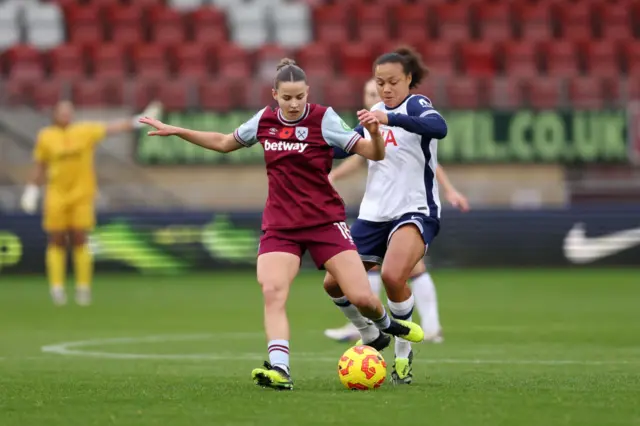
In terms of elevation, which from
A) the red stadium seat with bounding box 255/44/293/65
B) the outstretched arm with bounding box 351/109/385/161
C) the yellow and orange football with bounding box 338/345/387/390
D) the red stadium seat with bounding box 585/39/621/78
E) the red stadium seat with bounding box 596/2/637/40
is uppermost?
the red stadium seat with bounding box 596/2/637/40

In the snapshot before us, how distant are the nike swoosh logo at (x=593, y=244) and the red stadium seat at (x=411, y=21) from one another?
20.4ft

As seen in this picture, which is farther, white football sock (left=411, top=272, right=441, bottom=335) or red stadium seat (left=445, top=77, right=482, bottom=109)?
red stadium seat (left=445, top=77, right=482, bottom=109)

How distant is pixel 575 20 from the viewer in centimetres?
2642

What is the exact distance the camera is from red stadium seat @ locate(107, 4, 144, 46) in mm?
25770

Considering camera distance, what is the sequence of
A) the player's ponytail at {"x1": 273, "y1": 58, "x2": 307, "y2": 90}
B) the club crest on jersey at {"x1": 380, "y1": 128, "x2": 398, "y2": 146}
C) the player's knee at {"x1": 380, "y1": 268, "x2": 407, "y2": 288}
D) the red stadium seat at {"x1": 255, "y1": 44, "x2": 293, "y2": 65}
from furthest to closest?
the red stadium seat at {"x1": 255, "y1": 44, "x2": 293, "y2": 65} < the club crest on jersey at {"x1": 380, "y1": 128, "x2": 398, "y2": 146} < the player's knee at {"x1": 380, "y1": 268, "x2": 407, "y2": 288} < the player's ponytail at {"x1": 273, "y1": 58, "x2": 307, "y2": 90}

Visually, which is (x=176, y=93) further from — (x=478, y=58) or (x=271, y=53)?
(x=478, y=58)

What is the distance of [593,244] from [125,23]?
10.2 meters

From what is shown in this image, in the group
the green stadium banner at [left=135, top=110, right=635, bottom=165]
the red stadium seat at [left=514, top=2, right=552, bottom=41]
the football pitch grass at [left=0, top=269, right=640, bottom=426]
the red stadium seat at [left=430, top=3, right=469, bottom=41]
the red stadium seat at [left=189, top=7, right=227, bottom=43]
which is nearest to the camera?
the football pitch grass at [left=0, top=269, right=640, bottom=426]

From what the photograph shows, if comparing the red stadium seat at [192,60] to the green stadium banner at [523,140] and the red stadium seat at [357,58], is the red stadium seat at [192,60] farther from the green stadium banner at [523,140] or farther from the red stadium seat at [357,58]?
the red stadium seat at [357,58]

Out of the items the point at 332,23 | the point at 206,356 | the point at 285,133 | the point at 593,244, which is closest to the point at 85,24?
the point at 332,23

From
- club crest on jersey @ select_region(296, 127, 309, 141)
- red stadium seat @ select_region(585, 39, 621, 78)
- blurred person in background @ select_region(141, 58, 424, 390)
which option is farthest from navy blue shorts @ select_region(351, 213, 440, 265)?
red stadium seat @ select_region(585, 39, 621, 78)

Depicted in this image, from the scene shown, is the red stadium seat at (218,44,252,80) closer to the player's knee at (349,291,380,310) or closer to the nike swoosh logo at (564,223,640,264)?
the nike swoosh logo at (564,223,640,264)

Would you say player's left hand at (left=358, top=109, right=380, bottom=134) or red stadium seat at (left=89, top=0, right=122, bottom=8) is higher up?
red stadium seat at (left=89, top=0, right=122, bottom=8)

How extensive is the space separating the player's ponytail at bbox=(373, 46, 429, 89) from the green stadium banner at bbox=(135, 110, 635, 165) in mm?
14135
